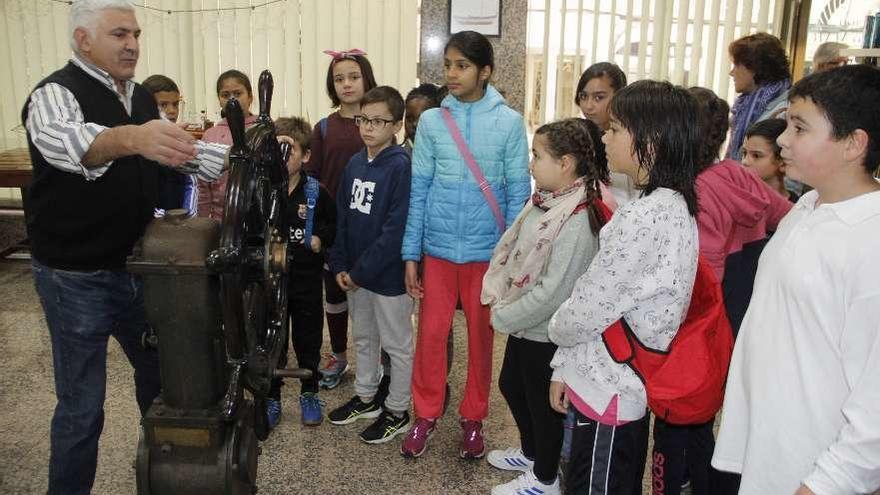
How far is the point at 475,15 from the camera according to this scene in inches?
165

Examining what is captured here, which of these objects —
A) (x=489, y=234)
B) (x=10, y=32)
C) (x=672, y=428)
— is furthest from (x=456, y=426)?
(x=10, y=32)

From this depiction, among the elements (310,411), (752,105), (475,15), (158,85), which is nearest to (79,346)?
(310,411)

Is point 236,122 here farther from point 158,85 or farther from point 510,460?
point 158,85

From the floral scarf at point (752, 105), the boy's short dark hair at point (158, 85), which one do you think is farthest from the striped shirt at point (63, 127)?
the floral scarf at point (752, 105)

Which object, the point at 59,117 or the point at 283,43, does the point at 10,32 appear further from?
the point at 59,117

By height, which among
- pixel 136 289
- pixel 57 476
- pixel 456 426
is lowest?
pixel 456 426

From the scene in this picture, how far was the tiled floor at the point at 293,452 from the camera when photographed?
2.18m

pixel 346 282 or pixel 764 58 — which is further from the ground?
pixel 764 58

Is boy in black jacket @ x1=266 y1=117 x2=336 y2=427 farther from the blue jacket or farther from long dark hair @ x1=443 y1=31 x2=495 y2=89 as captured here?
long dark hair @ x1=443 y1=31 x2=495 y2=89

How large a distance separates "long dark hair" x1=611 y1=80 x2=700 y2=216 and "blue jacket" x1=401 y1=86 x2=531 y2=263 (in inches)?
30.8

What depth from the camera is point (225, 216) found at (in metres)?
1.29

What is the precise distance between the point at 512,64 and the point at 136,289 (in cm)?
310

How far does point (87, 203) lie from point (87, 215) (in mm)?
31

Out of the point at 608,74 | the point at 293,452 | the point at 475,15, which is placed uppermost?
the point at 475,15
